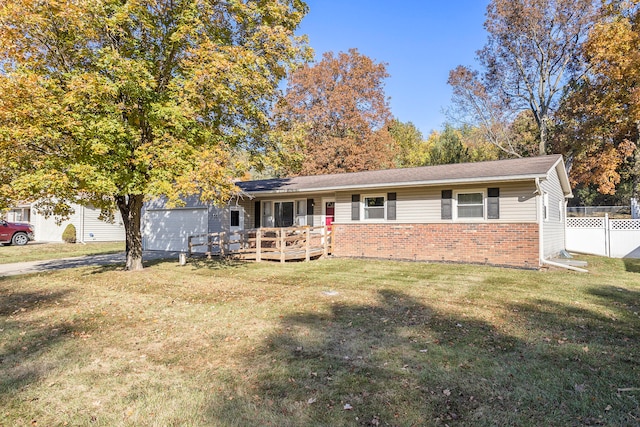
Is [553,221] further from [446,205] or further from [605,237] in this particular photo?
[446,205]

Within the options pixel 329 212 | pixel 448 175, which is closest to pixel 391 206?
pixel 448 175

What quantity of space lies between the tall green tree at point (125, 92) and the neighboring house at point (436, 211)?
387cm

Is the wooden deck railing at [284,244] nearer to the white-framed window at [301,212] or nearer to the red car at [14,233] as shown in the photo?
the white-framed window at [301,212]

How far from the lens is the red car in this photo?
20.6 m

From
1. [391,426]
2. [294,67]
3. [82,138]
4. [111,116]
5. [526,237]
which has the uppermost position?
[294,67]

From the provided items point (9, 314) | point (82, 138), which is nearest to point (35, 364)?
point (9, 314)

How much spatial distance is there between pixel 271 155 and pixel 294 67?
8.88ft

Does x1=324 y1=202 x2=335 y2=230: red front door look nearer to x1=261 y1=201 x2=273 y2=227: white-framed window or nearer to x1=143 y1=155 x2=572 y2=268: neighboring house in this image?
x1=143 y1=155 x2=572 y2=268: neighboring house

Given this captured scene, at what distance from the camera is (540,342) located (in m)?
4.77

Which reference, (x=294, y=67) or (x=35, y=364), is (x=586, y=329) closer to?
(x=35, y=364)

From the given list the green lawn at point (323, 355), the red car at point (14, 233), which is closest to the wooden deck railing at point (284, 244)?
the green lawn at point (323, 355)

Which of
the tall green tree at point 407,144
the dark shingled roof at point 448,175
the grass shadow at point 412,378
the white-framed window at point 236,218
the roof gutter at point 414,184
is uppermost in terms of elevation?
the tall green tree at point 407,144

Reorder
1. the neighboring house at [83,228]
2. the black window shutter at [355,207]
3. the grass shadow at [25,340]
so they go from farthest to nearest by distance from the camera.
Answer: the neighboring house at [83,228]
the black window shutter at [355,207]
the grass shadow at [25,340]

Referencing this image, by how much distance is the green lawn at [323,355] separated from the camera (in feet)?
10.5
